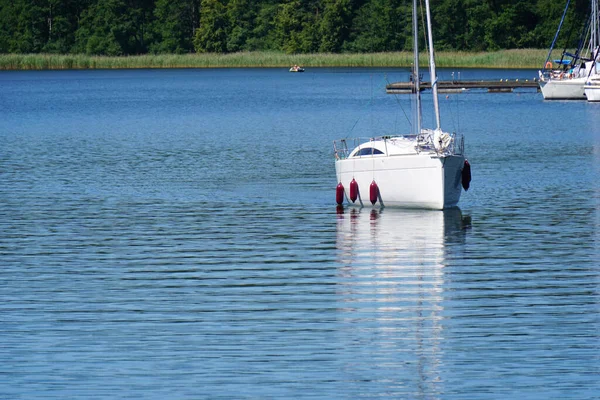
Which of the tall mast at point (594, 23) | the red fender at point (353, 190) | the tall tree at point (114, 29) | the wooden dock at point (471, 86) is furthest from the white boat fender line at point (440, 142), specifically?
the tall tree at point (114, 29)

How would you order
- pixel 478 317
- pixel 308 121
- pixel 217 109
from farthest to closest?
pixel 217 109 → pixel 308 121 → pixel 478 317

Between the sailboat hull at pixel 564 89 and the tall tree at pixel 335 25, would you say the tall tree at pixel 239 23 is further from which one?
the sailboat hull at pixel 564 89

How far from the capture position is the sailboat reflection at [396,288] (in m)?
18.0

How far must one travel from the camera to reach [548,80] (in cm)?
9306

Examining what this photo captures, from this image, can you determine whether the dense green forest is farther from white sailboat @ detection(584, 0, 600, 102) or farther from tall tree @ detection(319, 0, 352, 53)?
white sailboat @ detection(584, 0, 600, 102)

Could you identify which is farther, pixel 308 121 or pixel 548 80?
pixel 548 80

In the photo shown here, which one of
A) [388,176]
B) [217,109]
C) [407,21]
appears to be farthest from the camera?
[407,21]

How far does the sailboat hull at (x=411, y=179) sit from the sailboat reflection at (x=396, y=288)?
0.36 meters

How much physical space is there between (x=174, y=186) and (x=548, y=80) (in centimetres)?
5718

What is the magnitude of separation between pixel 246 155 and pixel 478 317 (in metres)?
33.4

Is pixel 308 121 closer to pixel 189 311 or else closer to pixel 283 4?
pixel 189 311

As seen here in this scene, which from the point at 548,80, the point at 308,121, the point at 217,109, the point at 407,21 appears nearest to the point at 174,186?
the point at 308,121

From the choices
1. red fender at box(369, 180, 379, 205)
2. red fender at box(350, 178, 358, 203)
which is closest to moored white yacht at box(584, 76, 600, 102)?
red fender at box(350, 178, 358, 203)

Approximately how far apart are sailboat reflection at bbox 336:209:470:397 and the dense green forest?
12951cm
